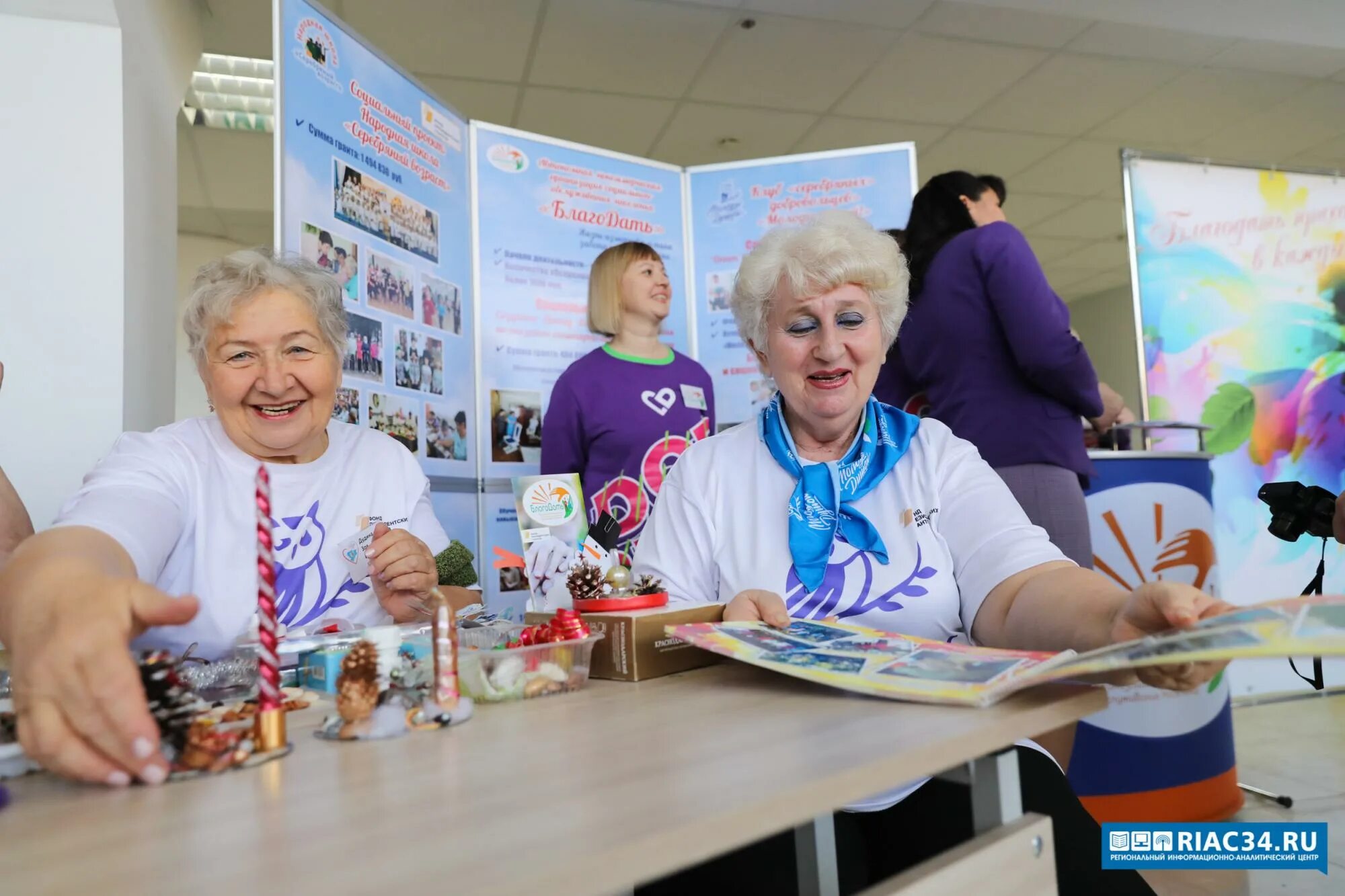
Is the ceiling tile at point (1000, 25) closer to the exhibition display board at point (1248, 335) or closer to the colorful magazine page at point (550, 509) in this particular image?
the exhibition display board at point (1248, 335)

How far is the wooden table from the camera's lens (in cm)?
42

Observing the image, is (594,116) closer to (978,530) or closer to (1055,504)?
(1055,504)

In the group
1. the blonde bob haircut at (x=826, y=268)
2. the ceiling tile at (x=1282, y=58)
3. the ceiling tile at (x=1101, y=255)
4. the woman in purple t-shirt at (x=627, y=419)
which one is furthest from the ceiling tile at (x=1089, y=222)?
the blonde bob haircut at (x=826, y=268)

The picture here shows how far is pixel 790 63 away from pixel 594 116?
1214 mm

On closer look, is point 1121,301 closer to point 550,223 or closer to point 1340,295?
point 1340,295

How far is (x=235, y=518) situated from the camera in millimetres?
1337

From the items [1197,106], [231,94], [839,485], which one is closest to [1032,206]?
[1197,106]

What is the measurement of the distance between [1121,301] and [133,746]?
36.1 ft

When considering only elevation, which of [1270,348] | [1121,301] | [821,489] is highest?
[1121,301]

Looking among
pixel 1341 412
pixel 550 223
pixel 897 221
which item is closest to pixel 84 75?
pixel 550 223

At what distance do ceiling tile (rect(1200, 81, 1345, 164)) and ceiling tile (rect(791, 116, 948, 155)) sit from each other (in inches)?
75.6

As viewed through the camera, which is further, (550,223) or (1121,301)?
(1121,301)

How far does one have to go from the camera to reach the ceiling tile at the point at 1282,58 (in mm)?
4630

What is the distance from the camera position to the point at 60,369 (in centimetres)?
216
